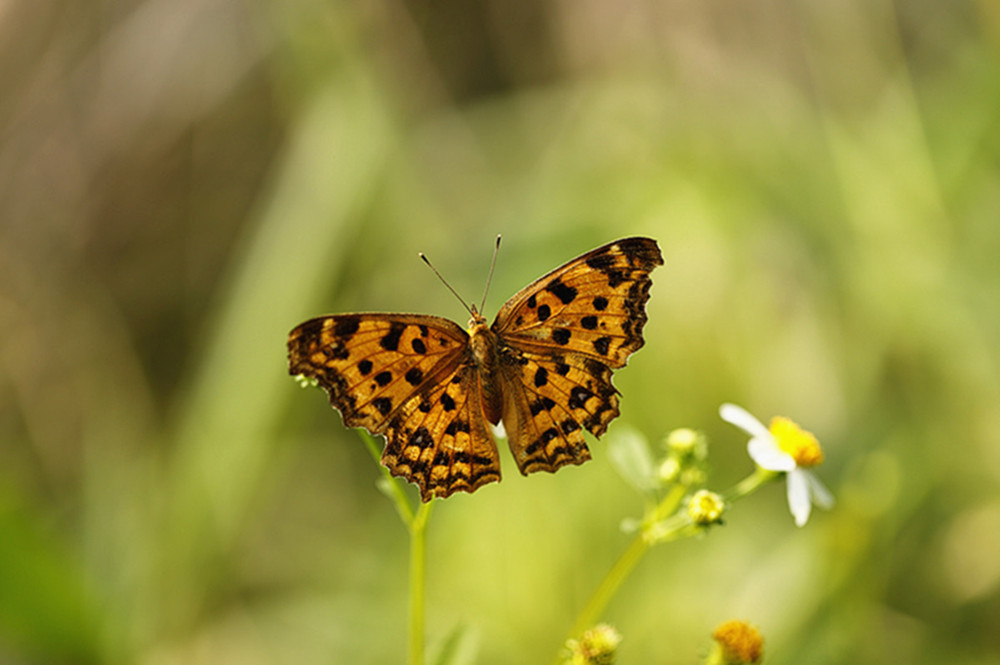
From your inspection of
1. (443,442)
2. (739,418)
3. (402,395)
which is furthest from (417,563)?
(739,418)

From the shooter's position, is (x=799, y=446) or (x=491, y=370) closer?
(x=491, y=370)

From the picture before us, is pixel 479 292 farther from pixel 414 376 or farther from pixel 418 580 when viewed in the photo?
pixel 418 580

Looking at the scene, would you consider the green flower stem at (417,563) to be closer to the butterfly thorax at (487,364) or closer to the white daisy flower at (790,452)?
the butterfly thorax at (487,364)

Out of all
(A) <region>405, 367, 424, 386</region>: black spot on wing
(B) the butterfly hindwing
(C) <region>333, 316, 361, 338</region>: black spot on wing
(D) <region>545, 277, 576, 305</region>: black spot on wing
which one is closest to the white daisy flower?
(D) <region>545, 277, 576, 305</region>: black spot on wing

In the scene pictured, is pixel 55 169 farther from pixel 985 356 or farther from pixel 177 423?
pixel 985 356

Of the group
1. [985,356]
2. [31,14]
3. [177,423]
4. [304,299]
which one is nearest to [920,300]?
[985,356]

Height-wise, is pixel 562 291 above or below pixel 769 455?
above

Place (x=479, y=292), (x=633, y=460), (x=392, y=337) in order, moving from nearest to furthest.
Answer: (x=392, y=337), (x=633, y=460), (x=479, y=292)

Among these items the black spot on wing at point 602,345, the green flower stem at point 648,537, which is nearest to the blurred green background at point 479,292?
the green flower stem at point 648,537
